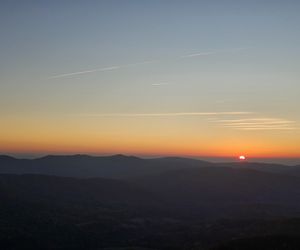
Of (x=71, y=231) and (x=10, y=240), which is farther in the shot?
(x=71, y=231)

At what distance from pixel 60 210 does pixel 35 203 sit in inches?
389

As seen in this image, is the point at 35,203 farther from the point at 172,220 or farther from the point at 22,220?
the point at 172,220

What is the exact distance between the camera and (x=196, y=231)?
13550 centimetres

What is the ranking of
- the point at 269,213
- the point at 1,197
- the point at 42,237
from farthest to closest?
the point at 269,213
the point at 1,197
the point at 42,237

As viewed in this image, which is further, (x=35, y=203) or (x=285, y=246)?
(x=35, y=203)

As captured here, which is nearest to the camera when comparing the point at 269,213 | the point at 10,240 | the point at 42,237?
the point at 10,240

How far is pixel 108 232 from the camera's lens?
14062 cm

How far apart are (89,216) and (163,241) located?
155 ft

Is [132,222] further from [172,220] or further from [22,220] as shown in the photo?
[22,220]

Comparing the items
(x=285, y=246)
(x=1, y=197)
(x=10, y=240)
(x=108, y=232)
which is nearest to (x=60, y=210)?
(x=1, y=197)

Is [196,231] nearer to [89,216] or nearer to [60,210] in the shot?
[89,216]

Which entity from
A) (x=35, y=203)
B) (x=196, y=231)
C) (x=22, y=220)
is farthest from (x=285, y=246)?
(x=35, y=203)

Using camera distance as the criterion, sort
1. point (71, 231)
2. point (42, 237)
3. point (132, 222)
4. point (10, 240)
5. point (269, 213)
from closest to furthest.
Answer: point (10, 240) < point (42, 237) < point (71, 231) < point (132, 222) < point (269, 213)

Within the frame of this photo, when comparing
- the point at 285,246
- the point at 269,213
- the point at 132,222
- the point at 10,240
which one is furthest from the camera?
the point at 269,213
